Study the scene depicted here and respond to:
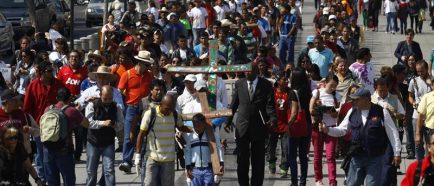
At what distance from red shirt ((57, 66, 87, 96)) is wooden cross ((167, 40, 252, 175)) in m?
1.83

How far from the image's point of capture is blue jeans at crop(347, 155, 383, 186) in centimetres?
1528

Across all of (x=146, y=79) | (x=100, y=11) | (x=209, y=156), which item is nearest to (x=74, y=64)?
(x=146, y=79)

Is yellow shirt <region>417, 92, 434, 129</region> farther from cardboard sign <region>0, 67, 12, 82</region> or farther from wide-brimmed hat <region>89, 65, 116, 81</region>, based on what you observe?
cardboard sign <region>0, 67, 12, 82</region>

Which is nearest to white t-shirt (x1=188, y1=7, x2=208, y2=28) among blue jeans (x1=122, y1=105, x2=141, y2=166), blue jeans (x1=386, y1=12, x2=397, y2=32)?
Result: blue jeans (x1=386, y1=12, x2=397, y2=32)

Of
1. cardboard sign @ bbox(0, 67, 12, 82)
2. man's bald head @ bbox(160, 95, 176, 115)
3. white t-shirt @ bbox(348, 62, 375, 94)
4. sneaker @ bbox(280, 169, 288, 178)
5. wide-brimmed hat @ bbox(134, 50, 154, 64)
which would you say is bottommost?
sneaker @ bbox(280, 169, 288, 178)

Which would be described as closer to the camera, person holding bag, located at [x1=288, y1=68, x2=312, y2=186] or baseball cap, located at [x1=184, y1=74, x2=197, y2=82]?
person holding bag, located at [x1=288, y1=68, x2=312, y2=186]

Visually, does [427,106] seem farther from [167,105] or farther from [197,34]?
[197,34]

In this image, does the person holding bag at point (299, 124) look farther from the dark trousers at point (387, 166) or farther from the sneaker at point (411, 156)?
the sneaker at point (411, 156)

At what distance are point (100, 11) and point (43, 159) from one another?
32927 mm

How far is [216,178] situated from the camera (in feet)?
51.3

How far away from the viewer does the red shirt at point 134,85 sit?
19.2 meters

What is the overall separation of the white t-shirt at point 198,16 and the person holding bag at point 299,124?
16375 millimetres

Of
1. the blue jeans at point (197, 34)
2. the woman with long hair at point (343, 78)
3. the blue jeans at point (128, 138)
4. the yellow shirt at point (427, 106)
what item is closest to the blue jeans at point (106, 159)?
the blue jeans at point (128, 138)

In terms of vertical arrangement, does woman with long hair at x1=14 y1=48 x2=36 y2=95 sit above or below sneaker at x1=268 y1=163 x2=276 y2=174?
above
